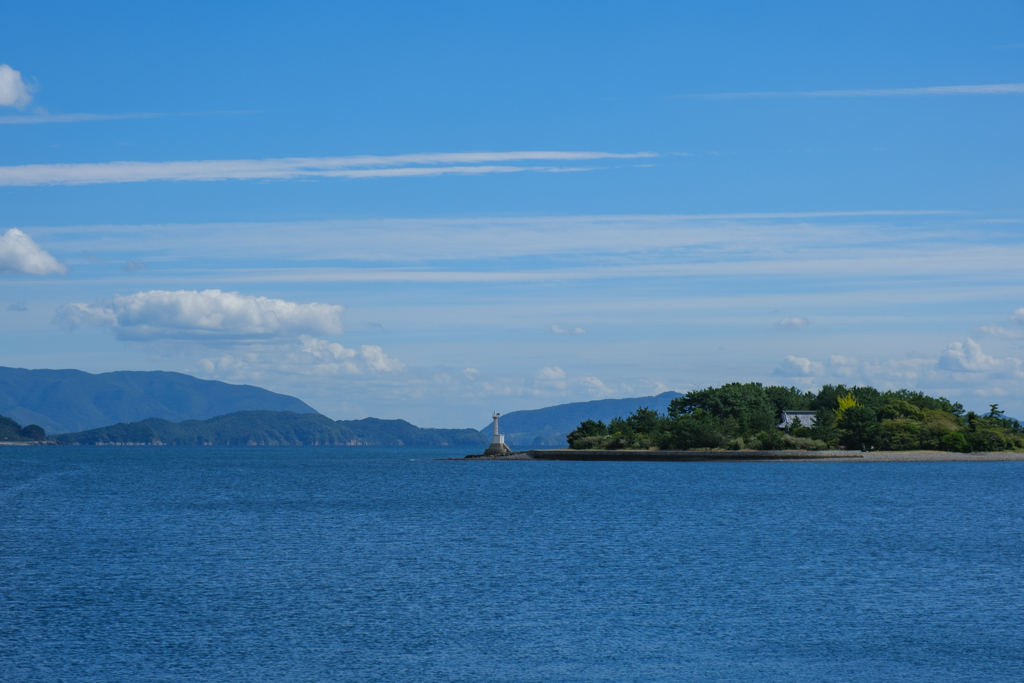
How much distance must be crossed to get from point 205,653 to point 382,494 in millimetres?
56174

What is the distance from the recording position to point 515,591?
32.2 metres

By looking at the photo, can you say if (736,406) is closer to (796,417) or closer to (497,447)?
(796,417)

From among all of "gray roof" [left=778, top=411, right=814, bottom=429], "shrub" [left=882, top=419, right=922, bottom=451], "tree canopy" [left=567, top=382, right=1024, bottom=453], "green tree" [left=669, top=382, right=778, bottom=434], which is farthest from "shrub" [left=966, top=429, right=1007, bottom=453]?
"green tree" [left=669, top=382, right=778, bottom=434]

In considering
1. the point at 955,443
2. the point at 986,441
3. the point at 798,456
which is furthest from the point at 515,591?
the point at 986,441

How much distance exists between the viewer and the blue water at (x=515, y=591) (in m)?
22.6

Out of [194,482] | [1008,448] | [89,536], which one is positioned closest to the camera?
[89,536]

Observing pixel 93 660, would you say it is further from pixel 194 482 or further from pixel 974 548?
pixel 194 482

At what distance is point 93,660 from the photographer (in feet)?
73.8

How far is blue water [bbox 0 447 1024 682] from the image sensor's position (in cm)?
2256

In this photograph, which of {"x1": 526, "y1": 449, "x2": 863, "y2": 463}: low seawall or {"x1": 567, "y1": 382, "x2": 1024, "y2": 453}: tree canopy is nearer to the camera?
{"x1": 526, "y1": 449, "x2": 863, "y2": 463}: low seawall

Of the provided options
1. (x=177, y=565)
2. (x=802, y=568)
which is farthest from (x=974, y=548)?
(x=177, y=565)

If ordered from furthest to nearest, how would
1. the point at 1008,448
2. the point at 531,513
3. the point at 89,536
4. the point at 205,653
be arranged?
1. the point at 1008,448
2. the point at 531,513
3. the point at 89,536
4. the point at 205,653

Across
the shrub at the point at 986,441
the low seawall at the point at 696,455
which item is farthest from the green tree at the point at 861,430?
the shrub at the point at 986,441

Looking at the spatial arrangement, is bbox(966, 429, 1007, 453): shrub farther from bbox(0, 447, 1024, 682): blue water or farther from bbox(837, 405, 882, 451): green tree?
bbox(0, 447, 1024, 682): blue water
